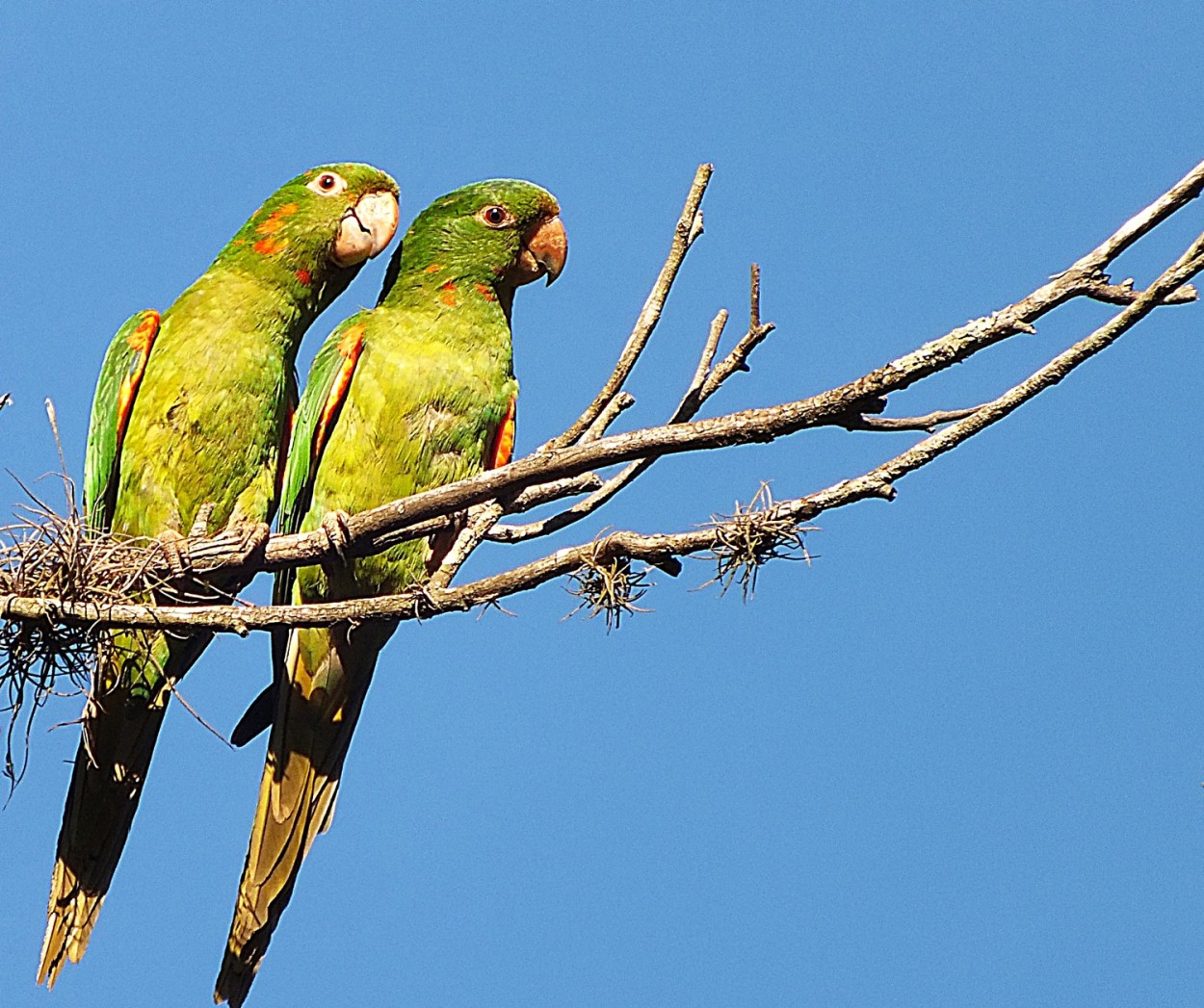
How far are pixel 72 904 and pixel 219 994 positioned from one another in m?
0.60

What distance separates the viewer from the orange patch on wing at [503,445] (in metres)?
5.76

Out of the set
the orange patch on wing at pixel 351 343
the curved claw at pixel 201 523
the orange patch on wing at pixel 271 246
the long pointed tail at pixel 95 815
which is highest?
the orange patch on wing at pixel 271 246

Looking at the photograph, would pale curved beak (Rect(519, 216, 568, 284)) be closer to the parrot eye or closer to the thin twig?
the parrot eye

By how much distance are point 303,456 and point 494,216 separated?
1.30m

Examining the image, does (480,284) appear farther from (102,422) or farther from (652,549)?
(652,549)

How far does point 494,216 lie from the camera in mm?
6074

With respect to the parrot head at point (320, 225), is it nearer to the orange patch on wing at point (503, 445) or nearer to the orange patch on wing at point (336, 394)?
the orange patch on wing at point (336, 394)

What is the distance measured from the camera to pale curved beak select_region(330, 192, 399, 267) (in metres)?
5.91

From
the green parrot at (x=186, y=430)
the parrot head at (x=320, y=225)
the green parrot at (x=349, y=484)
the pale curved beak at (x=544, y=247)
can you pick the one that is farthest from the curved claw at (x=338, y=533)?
the pale curved beak at (x=544, y=247)

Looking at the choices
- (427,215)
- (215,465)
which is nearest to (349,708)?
(215,465)

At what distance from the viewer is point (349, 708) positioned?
568cm

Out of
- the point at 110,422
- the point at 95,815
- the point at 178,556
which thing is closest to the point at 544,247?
the point at 110,422

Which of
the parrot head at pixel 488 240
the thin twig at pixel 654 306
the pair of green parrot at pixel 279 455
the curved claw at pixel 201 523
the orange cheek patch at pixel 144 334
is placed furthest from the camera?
the parrot head at pixel 488 240

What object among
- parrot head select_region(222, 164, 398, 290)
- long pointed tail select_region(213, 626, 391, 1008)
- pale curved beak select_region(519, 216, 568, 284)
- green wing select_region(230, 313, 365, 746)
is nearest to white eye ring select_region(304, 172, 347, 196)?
parrot head select_region(222, 164, 398, 290)
